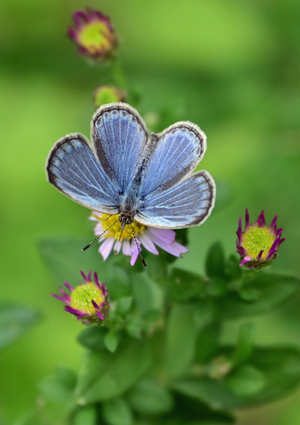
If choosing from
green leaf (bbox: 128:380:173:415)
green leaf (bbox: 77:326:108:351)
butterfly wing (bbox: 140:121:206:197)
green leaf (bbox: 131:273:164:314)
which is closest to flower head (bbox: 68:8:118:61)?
butterfly wing (bbox: 140:121:206:197)

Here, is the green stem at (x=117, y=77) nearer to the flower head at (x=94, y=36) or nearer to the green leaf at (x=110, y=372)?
the flower head at (x=94, y=36)

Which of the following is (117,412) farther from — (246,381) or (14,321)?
(14,321)

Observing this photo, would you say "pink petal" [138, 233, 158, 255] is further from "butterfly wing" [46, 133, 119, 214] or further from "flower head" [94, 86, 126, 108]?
"flower head" [94, 86, 126, 108]

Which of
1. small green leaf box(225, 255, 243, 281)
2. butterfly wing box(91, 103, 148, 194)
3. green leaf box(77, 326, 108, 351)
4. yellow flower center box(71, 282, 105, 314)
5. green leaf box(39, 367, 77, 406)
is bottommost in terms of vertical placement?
green leaf box(39, 367, 77, 406)

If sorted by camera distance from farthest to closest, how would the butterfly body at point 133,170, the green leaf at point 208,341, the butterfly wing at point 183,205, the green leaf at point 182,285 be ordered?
the green leaf at point 208,341 → the green leaf at point 182,285 → the butterfly body at point 133,170 → the butterfly wing at point 183,205

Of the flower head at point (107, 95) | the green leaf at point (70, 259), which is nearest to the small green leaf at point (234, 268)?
the green leaf at point (70, 259)

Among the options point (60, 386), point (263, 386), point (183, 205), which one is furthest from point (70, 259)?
point (263, 386)
